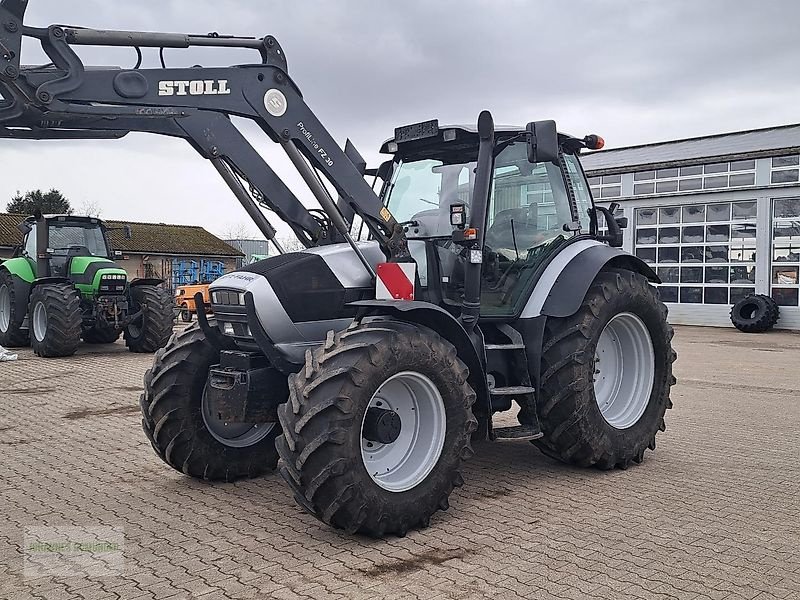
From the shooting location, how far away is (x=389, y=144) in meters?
6.30

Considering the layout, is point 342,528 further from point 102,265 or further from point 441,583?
point 102,265

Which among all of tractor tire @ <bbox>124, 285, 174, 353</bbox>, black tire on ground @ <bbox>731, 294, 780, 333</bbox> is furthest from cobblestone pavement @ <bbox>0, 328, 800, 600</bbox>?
black tire on ground @ <bbox>731, 294, 780, 333</bbox>

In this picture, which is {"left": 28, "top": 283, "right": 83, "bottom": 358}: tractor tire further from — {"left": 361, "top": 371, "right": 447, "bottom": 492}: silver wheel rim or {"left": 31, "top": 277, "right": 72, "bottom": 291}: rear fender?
{"left": 361, "top": 371, "right": 447, "bottom": 492}: silver wheel rim

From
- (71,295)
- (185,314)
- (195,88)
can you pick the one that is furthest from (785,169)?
(195,88)

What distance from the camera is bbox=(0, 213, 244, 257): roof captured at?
121 ft

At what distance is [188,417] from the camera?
551 centimetres

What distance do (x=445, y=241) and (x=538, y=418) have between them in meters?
1.43

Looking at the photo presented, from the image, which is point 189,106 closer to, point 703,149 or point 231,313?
point 231,313

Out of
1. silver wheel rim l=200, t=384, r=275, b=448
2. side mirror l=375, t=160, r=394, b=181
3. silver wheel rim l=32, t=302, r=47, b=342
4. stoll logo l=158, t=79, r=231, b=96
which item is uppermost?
stoll logo l=158, t=79, r=231, b=96

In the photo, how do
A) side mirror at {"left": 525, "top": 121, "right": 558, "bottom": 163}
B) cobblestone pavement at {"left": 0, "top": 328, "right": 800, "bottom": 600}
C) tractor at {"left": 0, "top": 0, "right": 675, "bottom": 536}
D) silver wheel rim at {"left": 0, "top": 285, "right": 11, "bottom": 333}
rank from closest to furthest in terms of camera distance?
cobblestone pavement at {"left": 0, "top": 328, "right": 800, "bottom": 600} → tractor at {"left": 0, "top": 0, "right": 675, "bottom": 536} → side mirror at {"left": 525, "top": 121, "right": 558, "bottom": 163} → silver wheel rim at {"left": 0, "top": 285, "right": 11, "bottom": 333}

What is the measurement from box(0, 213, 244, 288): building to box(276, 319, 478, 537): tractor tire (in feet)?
107

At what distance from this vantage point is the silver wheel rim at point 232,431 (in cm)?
561

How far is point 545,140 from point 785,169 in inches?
841

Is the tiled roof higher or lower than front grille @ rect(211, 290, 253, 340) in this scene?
higher
